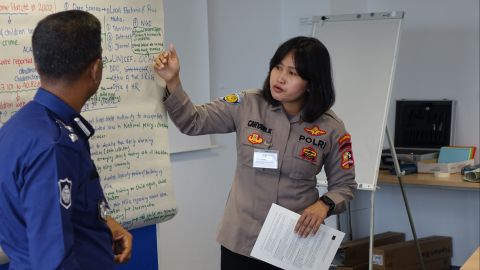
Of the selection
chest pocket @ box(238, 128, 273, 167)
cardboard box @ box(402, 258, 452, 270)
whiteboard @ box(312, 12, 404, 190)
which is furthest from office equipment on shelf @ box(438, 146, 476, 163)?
chest pocket @ box(238, 128, 273, 167)

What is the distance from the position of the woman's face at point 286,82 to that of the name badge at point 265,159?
0.20m

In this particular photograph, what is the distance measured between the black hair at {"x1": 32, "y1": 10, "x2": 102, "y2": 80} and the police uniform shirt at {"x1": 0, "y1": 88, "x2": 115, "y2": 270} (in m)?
0.07

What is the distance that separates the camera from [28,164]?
1.45m

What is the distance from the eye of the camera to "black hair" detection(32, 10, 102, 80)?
5.01 feet

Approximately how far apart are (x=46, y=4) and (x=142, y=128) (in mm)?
604

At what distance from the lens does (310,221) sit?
7.46ft

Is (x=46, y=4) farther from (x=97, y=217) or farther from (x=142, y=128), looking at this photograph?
(x=97, y=217)

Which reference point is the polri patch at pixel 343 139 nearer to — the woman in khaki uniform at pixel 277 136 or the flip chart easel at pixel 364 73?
the woman in khaki uniform at pixel 277 136

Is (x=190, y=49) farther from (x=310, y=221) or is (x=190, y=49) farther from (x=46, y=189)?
(x=46, y=189)

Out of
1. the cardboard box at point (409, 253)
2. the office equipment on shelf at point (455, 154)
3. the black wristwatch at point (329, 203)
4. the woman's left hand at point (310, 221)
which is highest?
the black wristwatch at point (329, 203)

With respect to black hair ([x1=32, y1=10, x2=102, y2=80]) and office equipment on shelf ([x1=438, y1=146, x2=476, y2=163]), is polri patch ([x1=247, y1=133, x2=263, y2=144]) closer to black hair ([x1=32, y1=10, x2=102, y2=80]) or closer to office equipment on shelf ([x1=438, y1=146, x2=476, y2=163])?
black hair ([x1=32, y1=10, x2=102, y2=80])

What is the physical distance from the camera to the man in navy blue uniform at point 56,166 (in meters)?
1.44

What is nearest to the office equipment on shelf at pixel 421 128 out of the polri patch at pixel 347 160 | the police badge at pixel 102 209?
the polri patch at pixel 347 160

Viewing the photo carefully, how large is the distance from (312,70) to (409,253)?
2.23 meters
